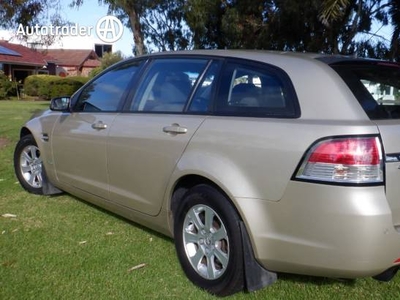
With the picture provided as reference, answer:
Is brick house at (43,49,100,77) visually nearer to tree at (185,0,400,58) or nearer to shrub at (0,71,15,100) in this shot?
shrub at (0,71,15,100)

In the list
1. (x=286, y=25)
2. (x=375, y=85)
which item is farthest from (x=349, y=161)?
(x=286, y=25)

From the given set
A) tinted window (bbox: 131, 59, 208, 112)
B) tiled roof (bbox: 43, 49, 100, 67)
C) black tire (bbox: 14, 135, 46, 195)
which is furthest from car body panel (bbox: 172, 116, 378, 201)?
tiled roof (bbox: 43, 49, 100, 67)

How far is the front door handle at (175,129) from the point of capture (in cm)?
348

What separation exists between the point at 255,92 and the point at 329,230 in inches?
41.0

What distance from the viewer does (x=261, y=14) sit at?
19.5 meters

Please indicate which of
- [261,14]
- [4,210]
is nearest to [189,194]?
[4,210]

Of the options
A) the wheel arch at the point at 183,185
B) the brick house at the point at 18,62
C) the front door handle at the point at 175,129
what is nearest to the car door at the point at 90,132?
the front door handle at the point at 175,129

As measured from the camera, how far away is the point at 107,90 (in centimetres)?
460

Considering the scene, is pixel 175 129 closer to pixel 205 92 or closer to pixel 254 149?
pixel 205 92

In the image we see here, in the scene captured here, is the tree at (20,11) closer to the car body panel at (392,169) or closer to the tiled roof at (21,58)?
the car body panel at (392,169)

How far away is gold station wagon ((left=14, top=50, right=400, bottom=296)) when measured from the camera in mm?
2682

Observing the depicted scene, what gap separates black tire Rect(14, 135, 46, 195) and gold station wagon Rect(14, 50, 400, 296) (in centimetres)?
163

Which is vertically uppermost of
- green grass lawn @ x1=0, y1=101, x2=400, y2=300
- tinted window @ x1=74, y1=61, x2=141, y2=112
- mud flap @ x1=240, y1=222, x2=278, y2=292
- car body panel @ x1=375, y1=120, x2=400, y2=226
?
tinted window @ x1=74, y1=61, x2=141, y2=112

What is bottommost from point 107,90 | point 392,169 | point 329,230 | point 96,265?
point 96,265
